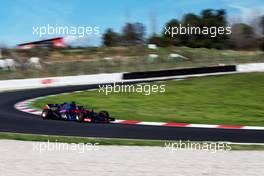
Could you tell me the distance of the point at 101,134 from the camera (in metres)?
10.5

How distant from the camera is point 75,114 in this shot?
12.7m

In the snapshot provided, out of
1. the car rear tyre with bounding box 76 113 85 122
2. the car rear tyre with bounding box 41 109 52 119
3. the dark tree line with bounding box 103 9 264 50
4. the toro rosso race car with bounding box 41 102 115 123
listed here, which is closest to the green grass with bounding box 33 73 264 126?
the toro rosso race car with bounding box 41 102 115 123

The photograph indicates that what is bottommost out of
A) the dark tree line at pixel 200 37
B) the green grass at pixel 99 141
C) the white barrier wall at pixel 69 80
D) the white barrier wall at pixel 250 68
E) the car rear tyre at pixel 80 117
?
the green grass at pixel 99 141

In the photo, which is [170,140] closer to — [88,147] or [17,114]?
[88,147]

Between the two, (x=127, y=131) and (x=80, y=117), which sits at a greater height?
(x=80, y=117)

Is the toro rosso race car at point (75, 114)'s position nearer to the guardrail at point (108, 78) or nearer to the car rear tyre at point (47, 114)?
the car rear tyre at point (47, 114)

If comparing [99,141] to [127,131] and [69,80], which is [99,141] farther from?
[69,80]

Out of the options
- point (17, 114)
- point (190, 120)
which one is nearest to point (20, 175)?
point (190, 120)

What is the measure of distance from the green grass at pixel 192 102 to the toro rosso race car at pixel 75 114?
1.51 meters

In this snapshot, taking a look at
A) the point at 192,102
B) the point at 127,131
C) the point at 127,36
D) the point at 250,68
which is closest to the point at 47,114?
the point at 127,131

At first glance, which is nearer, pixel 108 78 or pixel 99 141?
pixel 99 141

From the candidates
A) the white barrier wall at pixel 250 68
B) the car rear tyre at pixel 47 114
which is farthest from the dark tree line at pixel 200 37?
the car rear tyre at pixel 47 114

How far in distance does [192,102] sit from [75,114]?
7.24 metres

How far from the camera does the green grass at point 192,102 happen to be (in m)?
14.4
